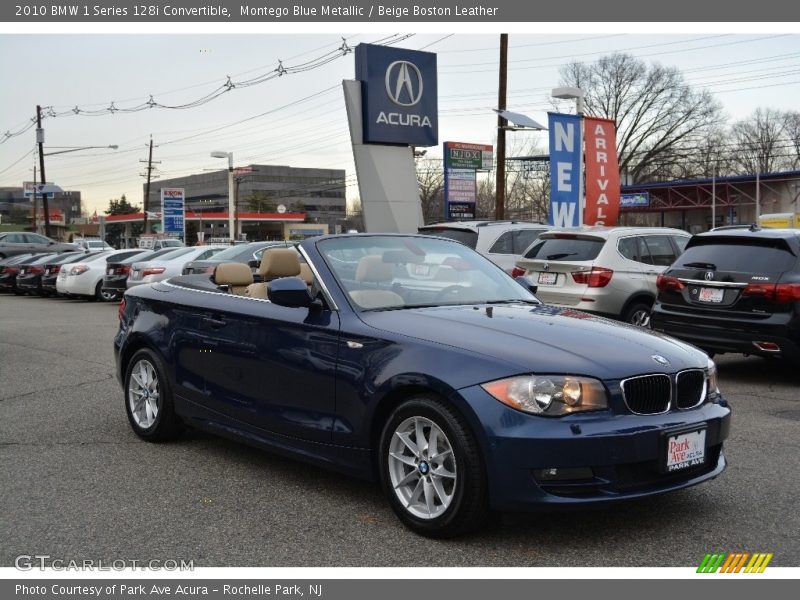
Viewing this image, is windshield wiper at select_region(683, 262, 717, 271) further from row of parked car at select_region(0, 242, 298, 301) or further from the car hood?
row of parked car at select_region(0, 242, 298, 301)

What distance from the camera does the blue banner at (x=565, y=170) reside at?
1962 centimetres

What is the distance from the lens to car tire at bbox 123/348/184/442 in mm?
6355

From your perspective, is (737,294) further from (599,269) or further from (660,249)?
(660,249)

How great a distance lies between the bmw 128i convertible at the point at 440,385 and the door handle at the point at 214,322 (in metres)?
0.02

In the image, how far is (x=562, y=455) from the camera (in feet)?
13.1

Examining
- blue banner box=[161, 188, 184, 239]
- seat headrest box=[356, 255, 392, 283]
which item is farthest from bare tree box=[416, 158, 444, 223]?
seat headrest box=[356, 255, 392, 283]

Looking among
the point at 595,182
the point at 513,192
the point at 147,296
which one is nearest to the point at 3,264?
the point at 595,182

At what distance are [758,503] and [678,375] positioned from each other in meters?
1.06

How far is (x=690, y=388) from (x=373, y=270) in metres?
1.98

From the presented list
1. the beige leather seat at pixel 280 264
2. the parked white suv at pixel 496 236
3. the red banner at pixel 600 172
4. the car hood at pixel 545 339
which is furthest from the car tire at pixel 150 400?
the red banner at pixel 600 172

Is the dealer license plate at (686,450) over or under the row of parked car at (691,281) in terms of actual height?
under

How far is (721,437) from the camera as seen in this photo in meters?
4.61

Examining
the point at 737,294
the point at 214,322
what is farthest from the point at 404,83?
the point at 214,322

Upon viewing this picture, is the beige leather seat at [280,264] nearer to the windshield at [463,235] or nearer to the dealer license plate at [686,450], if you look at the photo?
the dealer license plate at [686,450]
